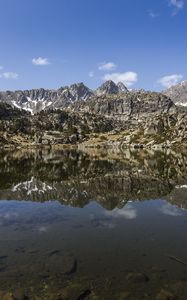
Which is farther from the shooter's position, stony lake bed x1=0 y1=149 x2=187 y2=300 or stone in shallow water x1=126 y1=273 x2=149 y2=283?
stone in shallow water x1=126 y1=273 x2=149 y2=283

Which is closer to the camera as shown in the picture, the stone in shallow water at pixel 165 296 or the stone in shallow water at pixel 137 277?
the stone in shallow water at pixel 165 296

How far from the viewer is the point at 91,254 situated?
2953cm

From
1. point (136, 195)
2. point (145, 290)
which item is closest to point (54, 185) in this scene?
point (136, 195)

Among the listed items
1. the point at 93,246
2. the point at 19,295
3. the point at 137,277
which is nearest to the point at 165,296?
the point at 137,277

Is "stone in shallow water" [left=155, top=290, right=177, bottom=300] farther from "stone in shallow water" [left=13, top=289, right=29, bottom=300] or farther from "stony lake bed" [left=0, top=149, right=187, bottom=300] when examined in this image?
"stone in shallow water" [left=13, top=289, right=29, bottom=300]

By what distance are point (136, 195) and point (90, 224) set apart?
2220cm

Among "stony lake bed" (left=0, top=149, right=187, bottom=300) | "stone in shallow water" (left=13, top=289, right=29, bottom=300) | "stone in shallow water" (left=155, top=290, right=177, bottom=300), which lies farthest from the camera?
"stony lake bed" (left=0, top=149, right=187, bottom=300)

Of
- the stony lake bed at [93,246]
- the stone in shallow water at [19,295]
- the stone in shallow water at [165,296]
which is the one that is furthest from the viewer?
the stony lake bed at [93,246]

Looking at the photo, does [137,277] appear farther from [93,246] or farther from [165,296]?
[93,246]

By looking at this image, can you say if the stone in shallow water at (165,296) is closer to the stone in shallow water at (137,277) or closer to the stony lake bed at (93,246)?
the stony lake bed at (93,246)

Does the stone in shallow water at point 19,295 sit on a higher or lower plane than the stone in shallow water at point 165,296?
lower

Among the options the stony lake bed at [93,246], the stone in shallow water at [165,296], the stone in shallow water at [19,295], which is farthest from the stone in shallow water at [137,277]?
the stone in shallow water at [19,295]

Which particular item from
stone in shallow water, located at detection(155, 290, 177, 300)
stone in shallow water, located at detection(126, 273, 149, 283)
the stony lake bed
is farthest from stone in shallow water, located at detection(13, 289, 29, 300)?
stone in shallow water, located at detection(155, 290, 177, 300)

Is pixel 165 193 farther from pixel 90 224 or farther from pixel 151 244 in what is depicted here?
pixel 151 244
